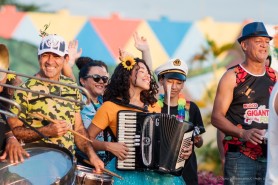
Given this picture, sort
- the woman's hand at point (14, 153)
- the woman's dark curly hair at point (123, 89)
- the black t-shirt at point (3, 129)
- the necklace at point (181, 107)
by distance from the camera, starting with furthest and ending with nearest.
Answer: the necklace at point (181, 107)
the woman's dark curly hair at point (123, 89)
the black t-shirt at point (3, 129)
the woman's hand at point (14, 153)

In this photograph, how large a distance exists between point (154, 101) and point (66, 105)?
3.71ft

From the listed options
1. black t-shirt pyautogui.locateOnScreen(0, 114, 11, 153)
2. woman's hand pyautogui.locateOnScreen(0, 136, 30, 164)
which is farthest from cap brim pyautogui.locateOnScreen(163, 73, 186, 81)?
woman's hand pyautogui.locateOnScreen(0, 136, 30, 164)

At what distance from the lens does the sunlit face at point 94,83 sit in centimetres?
999

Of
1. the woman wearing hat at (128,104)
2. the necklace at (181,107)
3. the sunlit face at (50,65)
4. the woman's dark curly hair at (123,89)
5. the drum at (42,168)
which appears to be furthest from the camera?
the necklace at (181,107)

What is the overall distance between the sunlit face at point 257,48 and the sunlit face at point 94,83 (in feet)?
6.51

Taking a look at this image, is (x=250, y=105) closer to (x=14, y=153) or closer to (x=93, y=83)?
(x=93, y=83)

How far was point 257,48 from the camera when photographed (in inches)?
338

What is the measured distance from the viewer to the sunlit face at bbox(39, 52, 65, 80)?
805 cm

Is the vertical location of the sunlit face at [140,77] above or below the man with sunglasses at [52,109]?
above

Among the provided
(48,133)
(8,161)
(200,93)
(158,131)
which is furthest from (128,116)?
(200,93)

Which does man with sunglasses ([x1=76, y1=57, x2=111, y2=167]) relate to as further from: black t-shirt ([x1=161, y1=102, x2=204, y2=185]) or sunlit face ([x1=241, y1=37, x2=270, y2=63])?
sunlit face ([x1=241, y1=37, x2=270, y2=63])

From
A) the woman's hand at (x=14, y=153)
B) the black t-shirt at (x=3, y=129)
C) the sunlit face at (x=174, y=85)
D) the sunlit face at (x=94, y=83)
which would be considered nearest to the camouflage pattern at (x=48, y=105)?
the black t-shirt at (x=3, y=129)

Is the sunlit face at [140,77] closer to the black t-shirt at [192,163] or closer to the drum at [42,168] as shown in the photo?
the black t-shirt at [192,163]

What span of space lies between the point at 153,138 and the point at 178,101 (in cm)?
93
